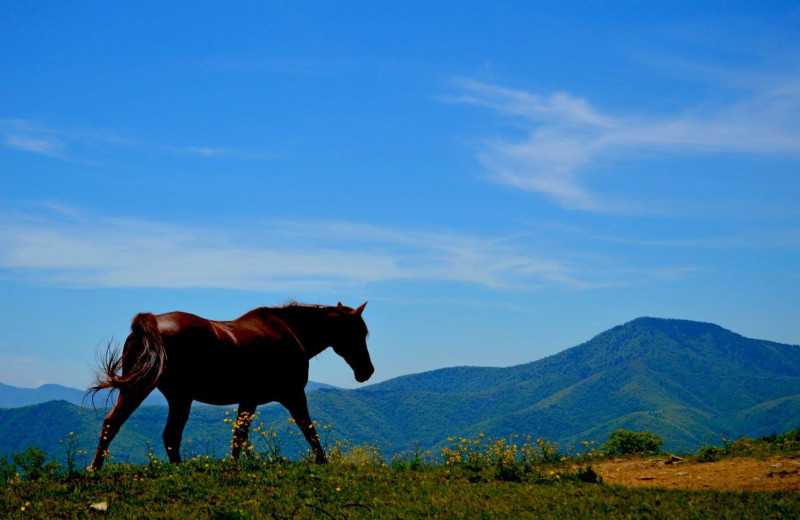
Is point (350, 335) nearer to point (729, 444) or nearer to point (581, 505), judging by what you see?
point (581, 505)

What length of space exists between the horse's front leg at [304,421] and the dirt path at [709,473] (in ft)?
18.0

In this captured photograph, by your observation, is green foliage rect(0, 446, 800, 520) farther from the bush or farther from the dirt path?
the bush

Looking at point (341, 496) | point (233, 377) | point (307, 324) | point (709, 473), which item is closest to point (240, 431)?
point (233, 377)

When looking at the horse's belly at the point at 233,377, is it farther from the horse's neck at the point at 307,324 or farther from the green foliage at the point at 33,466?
the green foliage at the point at 33,466

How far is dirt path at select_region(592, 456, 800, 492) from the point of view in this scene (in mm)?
11836

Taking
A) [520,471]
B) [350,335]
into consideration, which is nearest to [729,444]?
[520,471]

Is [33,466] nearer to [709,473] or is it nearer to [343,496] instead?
[343,496]

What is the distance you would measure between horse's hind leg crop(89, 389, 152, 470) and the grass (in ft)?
0.95

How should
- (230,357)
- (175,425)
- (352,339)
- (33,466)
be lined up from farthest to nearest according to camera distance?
1. (352,339)
2. (230,357)
3. (175,425)
4. (33,466)

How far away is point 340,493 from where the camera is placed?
33.6 feet

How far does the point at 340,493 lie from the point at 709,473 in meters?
7.48

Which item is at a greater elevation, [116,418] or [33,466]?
[116,418]

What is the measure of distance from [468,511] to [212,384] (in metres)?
6.10

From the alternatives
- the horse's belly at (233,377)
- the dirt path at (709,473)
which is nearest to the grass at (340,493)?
the horse's belly at (233,377)
